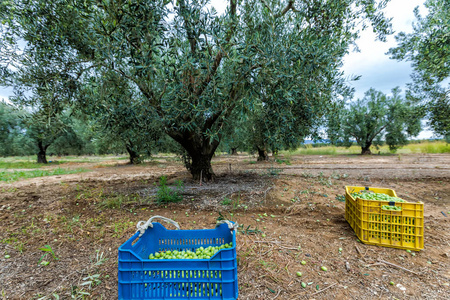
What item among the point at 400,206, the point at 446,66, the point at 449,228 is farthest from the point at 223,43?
the point at 446,66

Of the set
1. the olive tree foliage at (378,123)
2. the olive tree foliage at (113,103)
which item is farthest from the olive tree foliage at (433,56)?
the olive tree foliage at (378,123)

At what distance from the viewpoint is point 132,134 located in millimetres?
6508

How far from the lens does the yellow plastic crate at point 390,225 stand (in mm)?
3039

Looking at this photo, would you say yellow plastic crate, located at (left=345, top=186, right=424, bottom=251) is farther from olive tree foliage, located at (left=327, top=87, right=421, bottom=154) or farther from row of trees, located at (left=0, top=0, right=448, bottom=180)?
olive tree foliage, located at (left=327, top=87, right=421, bottom=154)

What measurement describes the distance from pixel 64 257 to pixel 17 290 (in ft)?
2.03

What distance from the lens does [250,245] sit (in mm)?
3027

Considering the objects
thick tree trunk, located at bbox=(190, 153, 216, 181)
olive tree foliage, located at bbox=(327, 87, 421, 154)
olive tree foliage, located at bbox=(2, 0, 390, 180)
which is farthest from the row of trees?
olive tree foliage, located at bbox=(327, 87, 421, 154)

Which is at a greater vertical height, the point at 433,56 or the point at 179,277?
the point at 433,56

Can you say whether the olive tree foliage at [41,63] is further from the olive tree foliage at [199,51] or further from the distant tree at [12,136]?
the distant tree at [12,136]

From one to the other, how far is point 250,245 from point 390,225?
221cm

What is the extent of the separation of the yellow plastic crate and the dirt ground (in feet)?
0.44

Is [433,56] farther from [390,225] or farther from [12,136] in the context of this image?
[12,136]

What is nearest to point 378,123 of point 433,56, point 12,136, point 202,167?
point 433,56

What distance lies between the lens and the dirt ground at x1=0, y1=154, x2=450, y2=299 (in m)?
2.27
